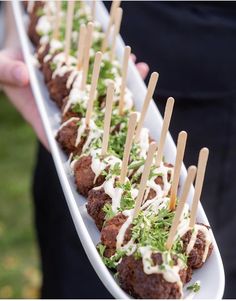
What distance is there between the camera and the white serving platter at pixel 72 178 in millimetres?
1430

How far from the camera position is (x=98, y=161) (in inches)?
66.9

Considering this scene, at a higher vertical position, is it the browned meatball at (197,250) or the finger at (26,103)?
the browned meatball at (197,250)

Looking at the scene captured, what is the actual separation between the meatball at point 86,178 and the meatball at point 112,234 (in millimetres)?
198

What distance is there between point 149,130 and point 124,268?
0.55 meters

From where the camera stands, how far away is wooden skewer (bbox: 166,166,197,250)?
133 cm

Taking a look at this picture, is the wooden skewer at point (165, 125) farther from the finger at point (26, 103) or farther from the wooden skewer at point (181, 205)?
the finger at point (26, 103)

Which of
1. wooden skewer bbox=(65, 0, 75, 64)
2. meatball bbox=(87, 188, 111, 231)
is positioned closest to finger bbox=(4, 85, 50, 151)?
wooden skewer bbox=(65, 0, 75, 64)

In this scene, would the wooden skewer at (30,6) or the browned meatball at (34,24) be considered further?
the wooden skewer at (30,6)

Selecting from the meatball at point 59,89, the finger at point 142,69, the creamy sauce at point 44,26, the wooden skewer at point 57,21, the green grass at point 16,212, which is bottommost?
the green grass at point 16,212

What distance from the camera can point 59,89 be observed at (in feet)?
6.72

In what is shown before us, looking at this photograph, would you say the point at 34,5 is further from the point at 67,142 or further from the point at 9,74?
the point at 67,142

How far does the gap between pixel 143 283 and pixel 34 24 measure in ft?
4.05

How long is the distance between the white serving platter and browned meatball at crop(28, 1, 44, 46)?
0.06 feet

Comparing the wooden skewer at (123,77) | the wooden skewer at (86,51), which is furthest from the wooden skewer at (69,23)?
the wooden skewer at (123,77)
